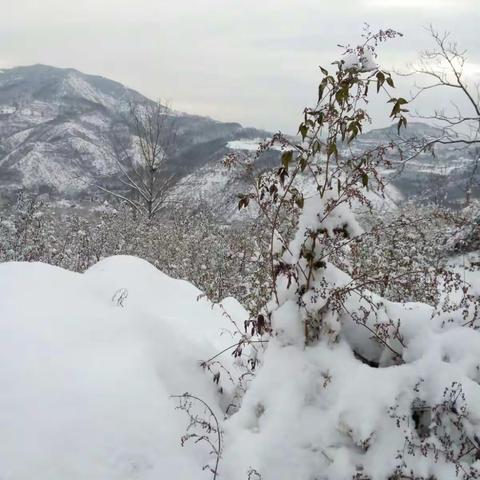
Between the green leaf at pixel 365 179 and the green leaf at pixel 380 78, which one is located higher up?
the green leaf at pixel 380 78

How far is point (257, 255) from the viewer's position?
354 cm

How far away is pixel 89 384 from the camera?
2.97m

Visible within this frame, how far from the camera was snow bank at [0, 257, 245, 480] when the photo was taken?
2561mm

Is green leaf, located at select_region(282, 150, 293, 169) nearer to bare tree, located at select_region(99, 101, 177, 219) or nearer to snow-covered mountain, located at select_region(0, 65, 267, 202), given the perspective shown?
bare tree, located at select_region(99, 101, 177, 219)

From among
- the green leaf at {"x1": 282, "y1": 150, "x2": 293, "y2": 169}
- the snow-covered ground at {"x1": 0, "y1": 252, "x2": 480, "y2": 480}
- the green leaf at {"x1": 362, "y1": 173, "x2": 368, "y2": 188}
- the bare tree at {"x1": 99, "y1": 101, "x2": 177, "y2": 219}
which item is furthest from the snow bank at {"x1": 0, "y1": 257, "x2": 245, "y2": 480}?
the bare tree at {"x1": 99, "y1": 101, "x2": 177, "y2": 219}

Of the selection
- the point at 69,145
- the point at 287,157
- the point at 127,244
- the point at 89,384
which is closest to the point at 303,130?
the point at 287,157

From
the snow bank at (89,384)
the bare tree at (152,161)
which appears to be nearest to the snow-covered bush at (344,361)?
the snow bank at (89,384)

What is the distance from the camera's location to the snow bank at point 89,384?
256cm

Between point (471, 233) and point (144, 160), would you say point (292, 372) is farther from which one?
point (144, 160)

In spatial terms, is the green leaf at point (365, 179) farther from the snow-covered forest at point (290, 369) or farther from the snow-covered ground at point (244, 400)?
the snow-covered ground at point (244, 400)

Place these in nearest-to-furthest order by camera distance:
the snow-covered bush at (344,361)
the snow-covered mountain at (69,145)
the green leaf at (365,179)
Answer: the snow-covered bush at (344,361) < the green leaf at (365,179) < the snow-covered mountain at (69,145)

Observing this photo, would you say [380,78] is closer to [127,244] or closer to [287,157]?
[287,157]

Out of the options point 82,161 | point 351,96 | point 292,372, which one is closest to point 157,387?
point 292,372

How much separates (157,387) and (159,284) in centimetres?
290
